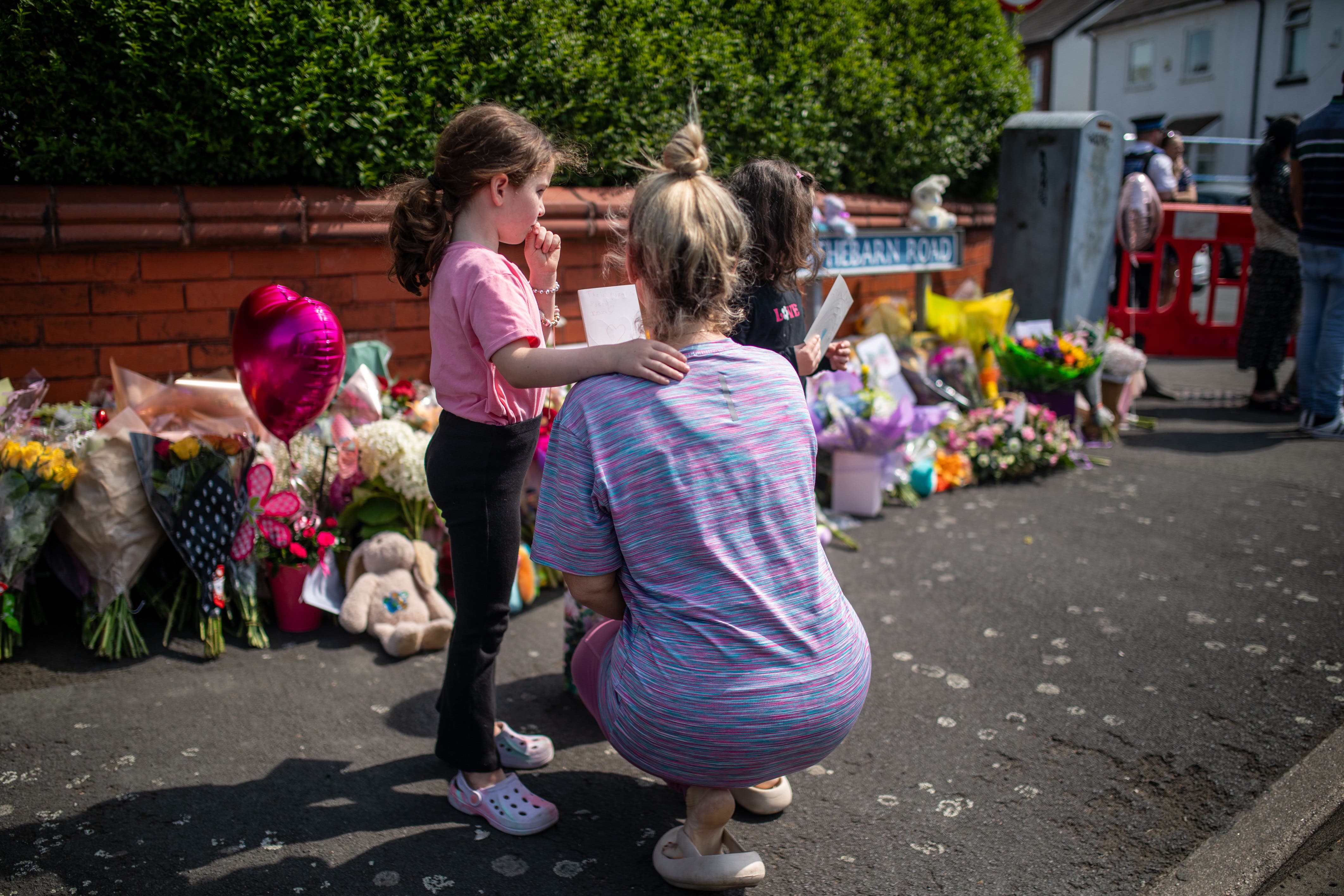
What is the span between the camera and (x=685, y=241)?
184 centimetres

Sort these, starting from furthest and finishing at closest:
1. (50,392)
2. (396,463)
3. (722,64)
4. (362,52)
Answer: (722,64)
(362,52)
(50,392)
(396,463)

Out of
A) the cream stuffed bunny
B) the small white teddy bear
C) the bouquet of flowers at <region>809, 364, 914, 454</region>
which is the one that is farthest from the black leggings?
the small white teddy bear

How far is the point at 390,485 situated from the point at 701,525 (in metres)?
1.91

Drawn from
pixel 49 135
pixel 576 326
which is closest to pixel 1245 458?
pixel 576 326

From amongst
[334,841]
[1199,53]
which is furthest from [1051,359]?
[1199,53]

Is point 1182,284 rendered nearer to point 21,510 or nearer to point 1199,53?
point 21,510

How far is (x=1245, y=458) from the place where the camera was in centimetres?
573

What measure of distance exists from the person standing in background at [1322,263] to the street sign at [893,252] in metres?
2.15

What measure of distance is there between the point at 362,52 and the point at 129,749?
9.27ft

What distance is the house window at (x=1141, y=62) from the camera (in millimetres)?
29312

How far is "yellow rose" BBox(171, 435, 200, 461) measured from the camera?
10.3 feet

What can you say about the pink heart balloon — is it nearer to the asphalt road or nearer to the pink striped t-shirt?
the asphalt road

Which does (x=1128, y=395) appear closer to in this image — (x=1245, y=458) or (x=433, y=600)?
(x=1245, y=458)

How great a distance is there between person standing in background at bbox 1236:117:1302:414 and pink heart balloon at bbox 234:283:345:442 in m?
6.26
